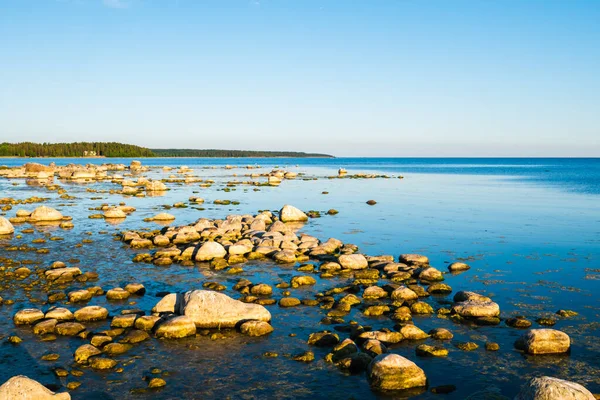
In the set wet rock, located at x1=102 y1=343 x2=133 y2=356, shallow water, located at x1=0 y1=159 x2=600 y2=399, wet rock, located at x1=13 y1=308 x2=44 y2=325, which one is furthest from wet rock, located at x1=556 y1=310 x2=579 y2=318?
wet rock, located at x1=13 y1=308 x2=44 y2=325

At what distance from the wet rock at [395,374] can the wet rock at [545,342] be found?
12.6 ft

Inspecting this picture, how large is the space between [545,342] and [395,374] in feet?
16.4

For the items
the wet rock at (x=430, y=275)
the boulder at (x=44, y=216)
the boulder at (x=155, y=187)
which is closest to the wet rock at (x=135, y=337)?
the wet rock at (x=430, y=275)

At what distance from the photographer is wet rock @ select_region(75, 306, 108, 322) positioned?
1540 cm

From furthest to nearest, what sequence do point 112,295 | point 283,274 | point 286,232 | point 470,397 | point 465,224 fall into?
point 465,224 < point 286,232 < point 283,274 < point 112,295 < point 470,397

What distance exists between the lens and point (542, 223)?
36.9 metres

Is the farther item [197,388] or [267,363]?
[267,363]

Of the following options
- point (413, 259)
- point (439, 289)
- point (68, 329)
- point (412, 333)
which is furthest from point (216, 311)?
point (413, 259)

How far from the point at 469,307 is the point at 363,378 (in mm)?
6144

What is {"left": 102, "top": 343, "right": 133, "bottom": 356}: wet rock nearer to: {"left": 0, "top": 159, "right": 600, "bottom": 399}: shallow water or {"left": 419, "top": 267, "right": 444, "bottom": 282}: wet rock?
{"left": 0, "top": 159, "right": 600, "bottom": 399}: shallow water

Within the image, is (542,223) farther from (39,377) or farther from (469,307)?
(39,377)

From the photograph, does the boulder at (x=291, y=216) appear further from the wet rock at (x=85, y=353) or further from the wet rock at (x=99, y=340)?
the wet rock at (x=85, y=353)

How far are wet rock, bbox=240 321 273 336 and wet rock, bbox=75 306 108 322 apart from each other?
15.7 ft

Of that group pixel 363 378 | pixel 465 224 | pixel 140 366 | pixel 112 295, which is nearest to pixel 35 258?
pixel 112 295
